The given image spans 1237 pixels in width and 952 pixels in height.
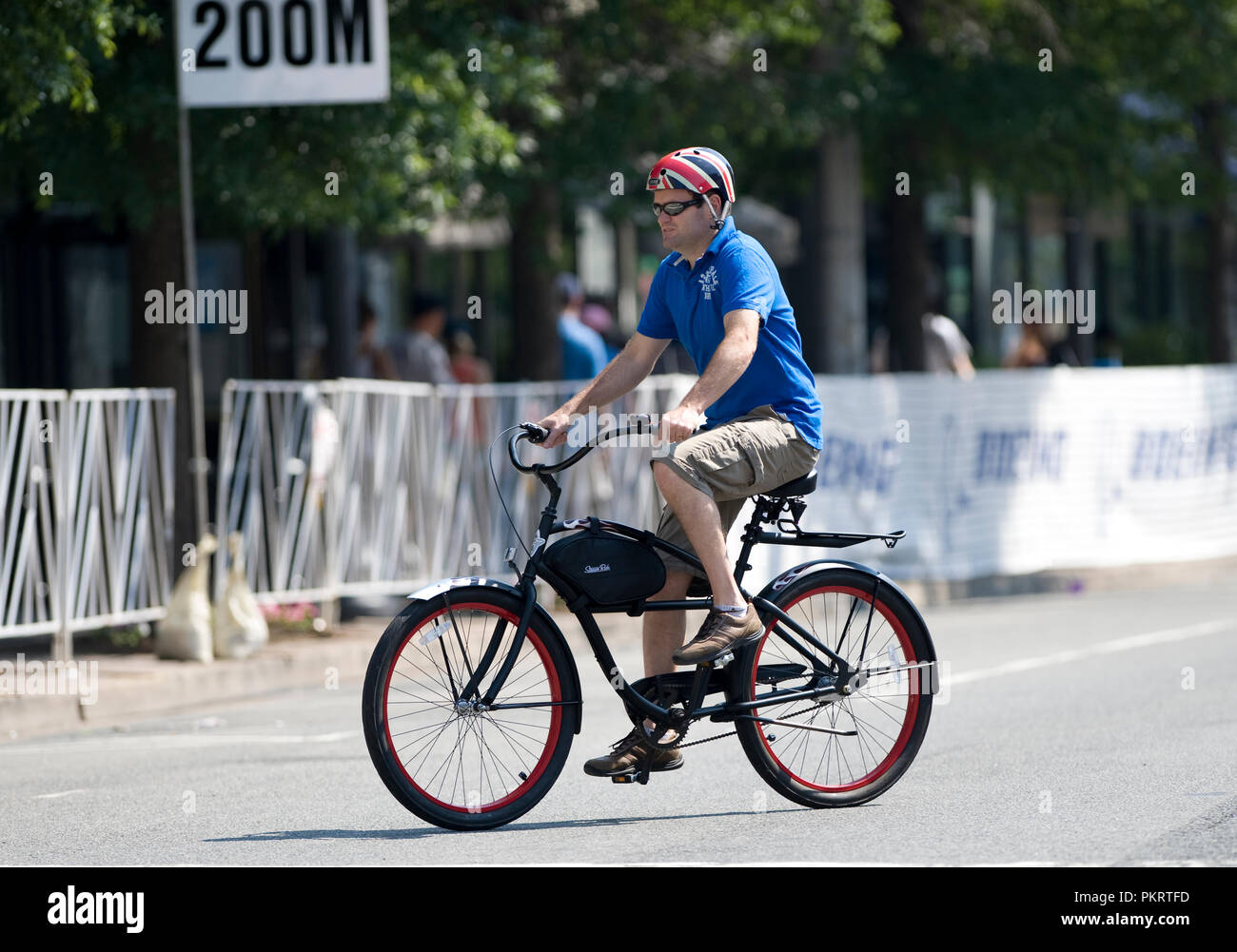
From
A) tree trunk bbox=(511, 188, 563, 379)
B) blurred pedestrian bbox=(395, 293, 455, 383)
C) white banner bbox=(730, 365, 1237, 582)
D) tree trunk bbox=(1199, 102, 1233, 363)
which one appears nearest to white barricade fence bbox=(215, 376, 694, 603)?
blurred pedestrian bbox=(395, 293, 455, 383)

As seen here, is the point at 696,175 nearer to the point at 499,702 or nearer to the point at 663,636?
the point at 663,636

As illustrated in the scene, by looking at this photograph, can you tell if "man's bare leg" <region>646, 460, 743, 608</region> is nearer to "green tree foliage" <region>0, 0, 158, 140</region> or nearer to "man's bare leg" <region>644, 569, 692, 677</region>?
"man's bare leg" <region>644, 569, 692, 677</region>

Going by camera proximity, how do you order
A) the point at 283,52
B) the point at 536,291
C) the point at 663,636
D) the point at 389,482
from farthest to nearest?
the point at 536,291, the point at 389,482, the point at 283,52, the point at 663,636

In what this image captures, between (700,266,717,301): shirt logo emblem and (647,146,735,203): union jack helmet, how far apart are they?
0.74ft

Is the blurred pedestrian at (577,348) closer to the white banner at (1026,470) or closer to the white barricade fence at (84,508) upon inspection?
the white banner at (1026,470)

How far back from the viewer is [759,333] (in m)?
6.40

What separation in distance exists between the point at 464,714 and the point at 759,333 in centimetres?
144

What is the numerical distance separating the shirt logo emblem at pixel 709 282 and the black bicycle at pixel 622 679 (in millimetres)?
508

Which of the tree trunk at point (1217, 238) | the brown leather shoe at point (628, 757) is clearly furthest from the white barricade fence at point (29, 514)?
the tree trunk at point (1217, 238)

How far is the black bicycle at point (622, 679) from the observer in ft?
20.1

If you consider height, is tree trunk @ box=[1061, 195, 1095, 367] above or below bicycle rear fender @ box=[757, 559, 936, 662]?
above

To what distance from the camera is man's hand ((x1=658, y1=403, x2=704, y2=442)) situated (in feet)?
19.4

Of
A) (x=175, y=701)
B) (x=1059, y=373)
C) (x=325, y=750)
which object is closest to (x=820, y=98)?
(x=1059, y=373)

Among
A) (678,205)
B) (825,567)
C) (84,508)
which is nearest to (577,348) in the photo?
(84,508)
